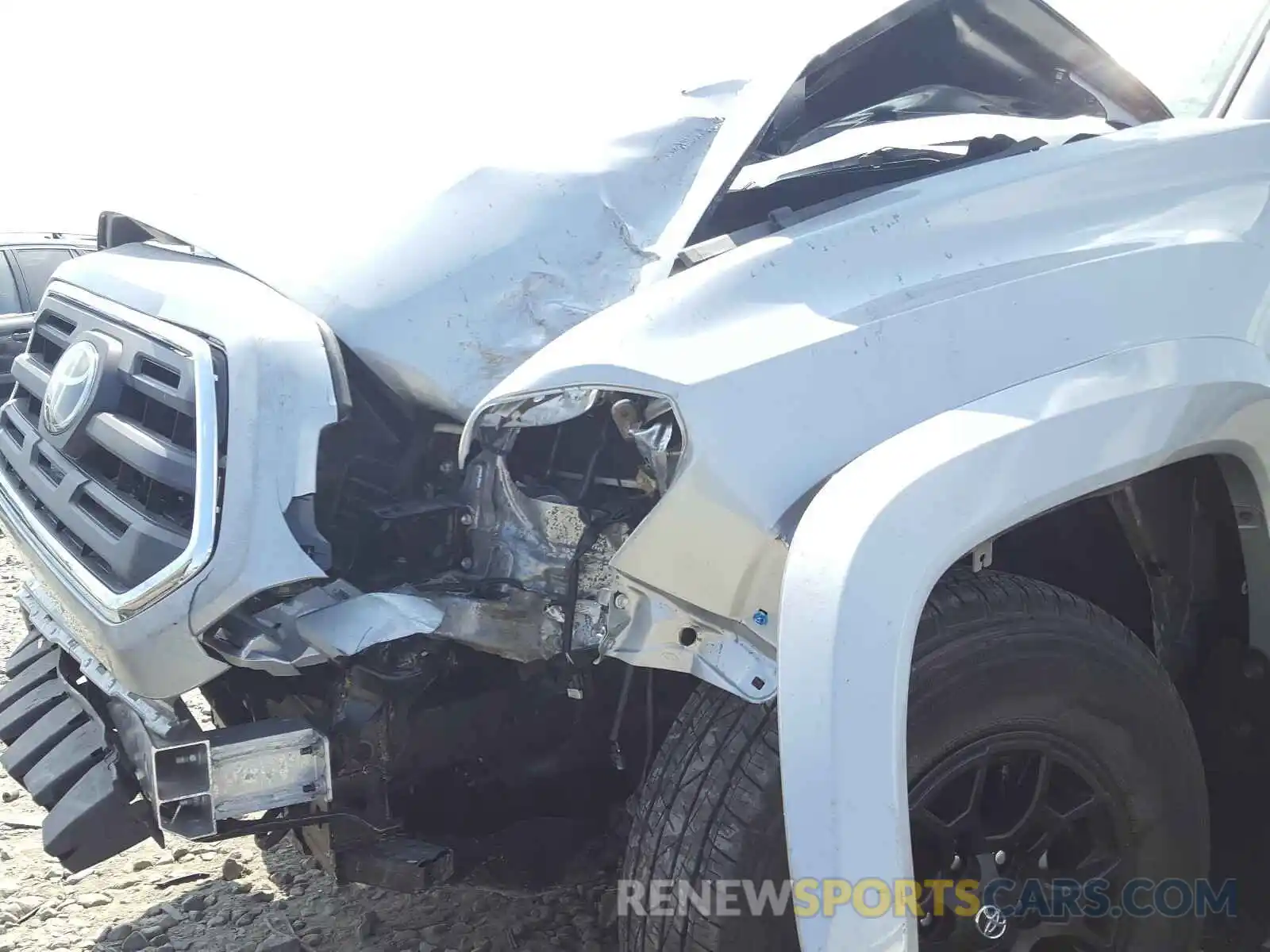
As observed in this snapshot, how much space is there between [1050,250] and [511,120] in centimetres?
137

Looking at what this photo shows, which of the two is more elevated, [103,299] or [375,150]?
[375,150]

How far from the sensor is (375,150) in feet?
8.76

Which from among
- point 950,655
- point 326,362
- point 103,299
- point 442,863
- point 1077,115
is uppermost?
point 1077,115

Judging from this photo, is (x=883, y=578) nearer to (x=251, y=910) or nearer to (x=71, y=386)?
(x=71, y=386)

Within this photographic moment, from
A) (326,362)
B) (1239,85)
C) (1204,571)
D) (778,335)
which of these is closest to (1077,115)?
(1239,85)

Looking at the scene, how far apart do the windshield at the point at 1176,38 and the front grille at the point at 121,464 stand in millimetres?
2143

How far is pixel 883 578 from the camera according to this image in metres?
1.48

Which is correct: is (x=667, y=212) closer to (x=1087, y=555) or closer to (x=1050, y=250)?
(x=1050, y=250)

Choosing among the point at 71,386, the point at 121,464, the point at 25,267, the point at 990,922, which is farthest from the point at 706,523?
the point at 25,267

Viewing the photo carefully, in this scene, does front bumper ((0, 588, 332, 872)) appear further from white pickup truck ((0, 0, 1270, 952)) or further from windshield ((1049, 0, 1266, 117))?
windshield ((1049, 0, 1266, 117))

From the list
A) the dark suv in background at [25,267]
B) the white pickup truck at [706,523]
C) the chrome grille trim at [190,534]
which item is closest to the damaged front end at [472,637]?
the white pickup truck at [706,523]

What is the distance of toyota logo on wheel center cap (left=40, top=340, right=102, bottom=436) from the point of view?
7.14ft

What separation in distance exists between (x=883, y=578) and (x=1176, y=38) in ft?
6.44

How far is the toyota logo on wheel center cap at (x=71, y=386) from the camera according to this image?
2176 mm
